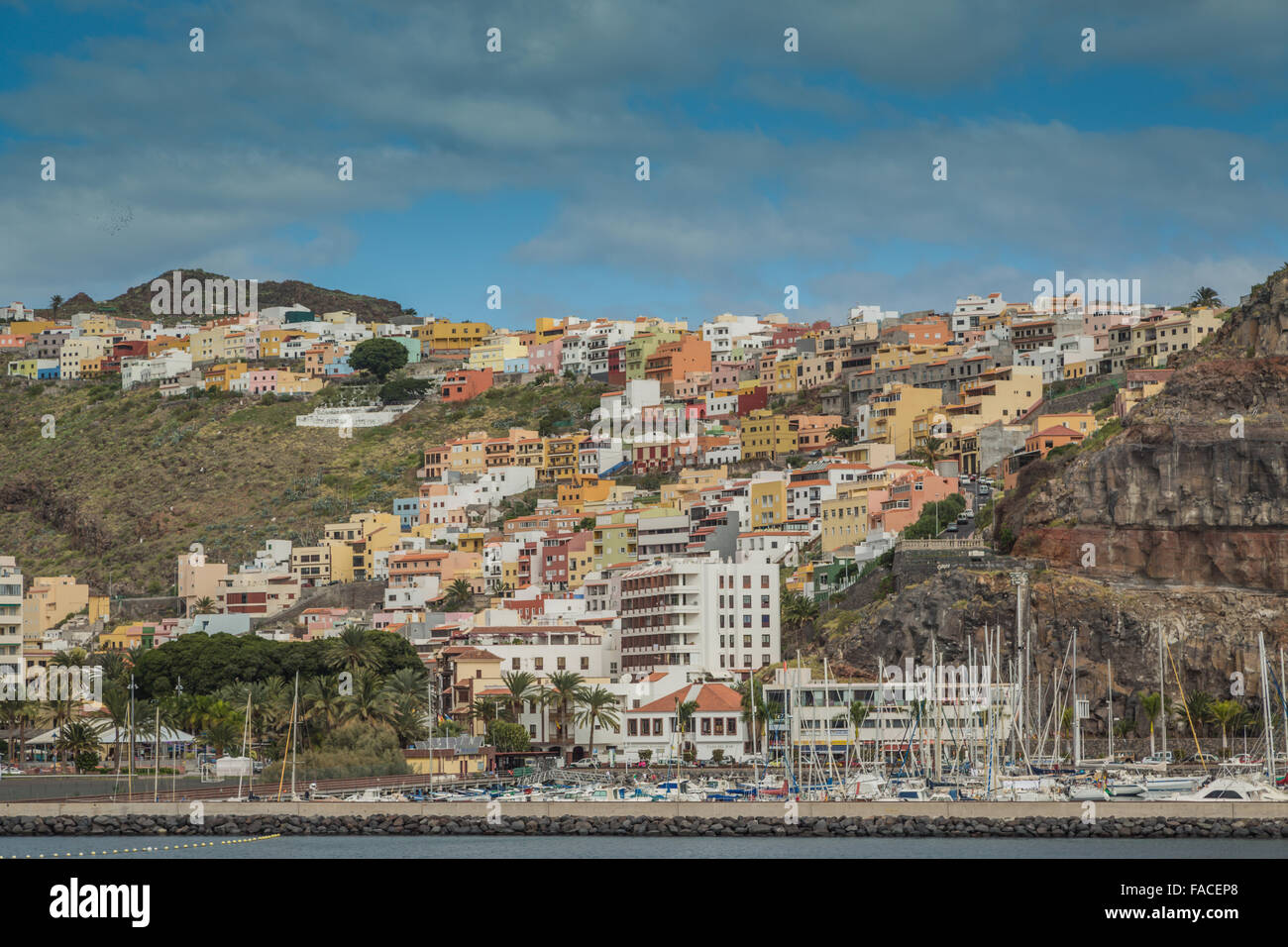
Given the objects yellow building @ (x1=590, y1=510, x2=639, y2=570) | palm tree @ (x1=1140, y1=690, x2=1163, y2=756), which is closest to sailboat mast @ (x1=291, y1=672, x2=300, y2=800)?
palm tree @ (x1=1140, y1=690, x2=1163, y2=756)

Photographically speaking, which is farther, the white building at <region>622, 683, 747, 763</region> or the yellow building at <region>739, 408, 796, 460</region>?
the yellow building at <region>739, 408, 796, 460</region>

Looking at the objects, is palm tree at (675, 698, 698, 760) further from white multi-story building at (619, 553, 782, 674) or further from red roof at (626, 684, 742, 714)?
white multi-story building at (619, 553, 782, 674)

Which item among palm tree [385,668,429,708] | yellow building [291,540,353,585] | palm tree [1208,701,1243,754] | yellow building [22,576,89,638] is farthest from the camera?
yellow building [291,540,353,585]

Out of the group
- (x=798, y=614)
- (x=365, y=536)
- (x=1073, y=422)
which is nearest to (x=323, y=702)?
(x=798, y=614)

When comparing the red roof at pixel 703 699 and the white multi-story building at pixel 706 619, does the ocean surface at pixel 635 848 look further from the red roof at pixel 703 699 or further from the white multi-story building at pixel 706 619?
the white multi-story building at pixel 706 619

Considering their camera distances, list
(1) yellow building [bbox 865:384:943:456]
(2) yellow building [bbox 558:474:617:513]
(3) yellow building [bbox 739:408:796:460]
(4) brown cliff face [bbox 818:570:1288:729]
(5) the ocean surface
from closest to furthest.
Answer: (5) the ocean surface < (4) brown cliff face [bbox 818:570:1288:729] < (1) yellow building [bbox 865:384:943:456] < (2) yellow building [bbox 558:474:617:513] < (3) yellow building [bbox 739:408:796:460]

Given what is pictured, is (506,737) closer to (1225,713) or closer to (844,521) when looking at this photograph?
(1225,713)
